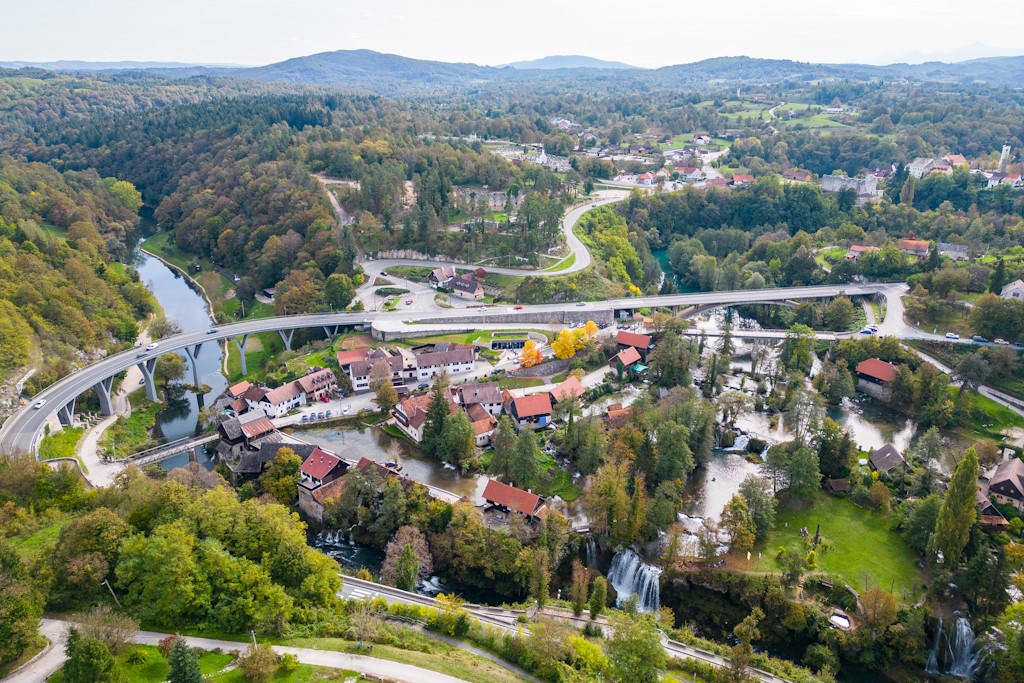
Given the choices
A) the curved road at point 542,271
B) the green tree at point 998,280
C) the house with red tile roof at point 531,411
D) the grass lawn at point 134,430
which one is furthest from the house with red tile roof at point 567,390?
the green tree at point 998,280

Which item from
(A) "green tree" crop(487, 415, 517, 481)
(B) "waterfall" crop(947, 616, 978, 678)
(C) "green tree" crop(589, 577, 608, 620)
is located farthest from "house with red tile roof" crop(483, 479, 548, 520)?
(B) "waterfall" crop(947, 616, 978, 678)

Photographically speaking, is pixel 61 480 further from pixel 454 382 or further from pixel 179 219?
pixel 179 219

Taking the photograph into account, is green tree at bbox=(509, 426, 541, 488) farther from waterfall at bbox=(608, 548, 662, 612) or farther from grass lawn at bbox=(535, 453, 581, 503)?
waterfall at bbox=(608, 548, 662, 612)

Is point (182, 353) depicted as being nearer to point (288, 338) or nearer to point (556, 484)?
point (288, 338)

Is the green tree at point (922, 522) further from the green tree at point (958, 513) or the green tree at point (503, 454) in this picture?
the green tree at point (503, 454)

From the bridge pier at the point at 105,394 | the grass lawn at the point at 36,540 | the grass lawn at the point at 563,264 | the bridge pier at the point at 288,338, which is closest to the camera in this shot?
the grass lawn at the point at 36,540
